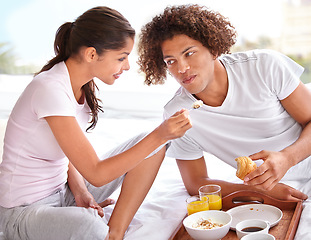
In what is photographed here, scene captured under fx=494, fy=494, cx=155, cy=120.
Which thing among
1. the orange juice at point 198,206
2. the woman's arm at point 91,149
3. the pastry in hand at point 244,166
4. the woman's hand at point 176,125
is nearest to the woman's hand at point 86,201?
the woman's arm at point 91,149

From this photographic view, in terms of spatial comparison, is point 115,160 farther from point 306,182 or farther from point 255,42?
point 255,42

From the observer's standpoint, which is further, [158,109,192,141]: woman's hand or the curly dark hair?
the curly dark hair

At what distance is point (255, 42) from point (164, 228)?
10.4 ft

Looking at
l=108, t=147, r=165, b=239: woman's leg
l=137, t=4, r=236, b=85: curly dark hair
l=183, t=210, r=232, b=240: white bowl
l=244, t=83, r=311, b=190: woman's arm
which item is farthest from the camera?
l=137, t=4, r=236, b=85: curly dark hair

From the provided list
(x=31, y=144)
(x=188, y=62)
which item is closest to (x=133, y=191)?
(x=31, y=144)

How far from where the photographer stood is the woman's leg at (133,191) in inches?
72.9

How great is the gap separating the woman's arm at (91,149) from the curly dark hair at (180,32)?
0.45 m

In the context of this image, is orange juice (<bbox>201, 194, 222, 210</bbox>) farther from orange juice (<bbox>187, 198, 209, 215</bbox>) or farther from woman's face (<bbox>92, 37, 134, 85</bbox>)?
woman's face (<bbox>92, 37, 134, 85</bbox>)

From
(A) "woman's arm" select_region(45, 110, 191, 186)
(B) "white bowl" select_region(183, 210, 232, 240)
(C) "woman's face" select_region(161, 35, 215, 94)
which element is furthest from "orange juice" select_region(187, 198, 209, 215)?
(C) "woman's face" select_region(161, 35, 215, 94)

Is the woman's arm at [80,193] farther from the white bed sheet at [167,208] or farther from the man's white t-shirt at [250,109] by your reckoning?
the man's white t-shirt at [250,109]

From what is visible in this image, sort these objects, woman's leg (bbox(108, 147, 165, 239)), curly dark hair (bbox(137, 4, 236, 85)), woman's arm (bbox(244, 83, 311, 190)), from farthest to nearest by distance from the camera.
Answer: curly dark hair (bbox(137, 4, 236, 85)) → woman's leg (bbox(108, 147, 165, 239)) → woman's arm (bbox(244, 83, 311, 190))

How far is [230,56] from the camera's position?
2100mm

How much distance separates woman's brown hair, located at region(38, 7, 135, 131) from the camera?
1.75 m

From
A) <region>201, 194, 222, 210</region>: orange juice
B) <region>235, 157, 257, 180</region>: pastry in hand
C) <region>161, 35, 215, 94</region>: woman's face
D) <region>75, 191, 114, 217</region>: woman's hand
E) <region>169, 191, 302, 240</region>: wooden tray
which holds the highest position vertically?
<region>161, 35, 215, 94</region>: woman's face
